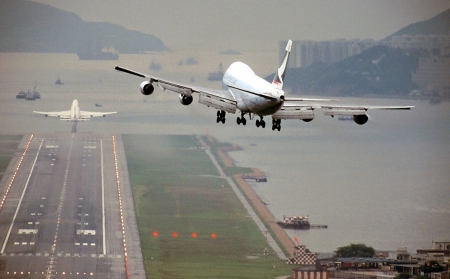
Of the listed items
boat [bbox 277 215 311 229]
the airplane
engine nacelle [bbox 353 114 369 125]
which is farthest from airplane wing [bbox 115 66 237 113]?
boat [bbox 277 215 311 229]

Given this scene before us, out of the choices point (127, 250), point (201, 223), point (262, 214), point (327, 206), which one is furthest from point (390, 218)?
point (127, 250)

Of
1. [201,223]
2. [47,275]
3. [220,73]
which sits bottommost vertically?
[47,275]

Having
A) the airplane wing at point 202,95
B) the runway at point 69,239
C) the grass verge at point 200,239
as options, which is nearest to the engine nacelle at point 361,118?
the airplane wing at point 202,95

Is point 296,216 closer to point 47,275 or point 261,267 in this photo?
point 261,267

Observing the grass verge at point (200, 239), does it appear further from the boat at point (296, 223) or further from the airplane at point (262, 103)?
the airplane at point (262, 103)

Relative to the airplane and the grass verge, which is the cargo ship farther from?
the airplane

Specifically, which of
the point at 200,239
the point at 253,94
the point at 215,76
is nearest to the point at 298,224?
the point at 200,239

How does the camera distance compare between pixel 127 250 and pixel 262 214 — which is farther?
pixel 262 214
